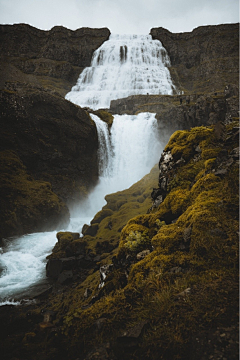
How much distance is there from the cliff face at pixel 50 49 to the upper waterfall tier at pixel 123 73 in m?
4.12

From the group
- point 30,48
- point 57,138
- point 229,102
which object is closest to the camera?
point 57,138

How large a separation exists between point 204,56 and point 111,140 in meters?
52.8

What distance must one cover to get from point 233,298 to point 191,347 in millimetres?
761

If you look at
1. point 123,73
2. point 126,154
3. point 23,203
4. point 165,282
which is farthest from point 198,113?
point 123,73

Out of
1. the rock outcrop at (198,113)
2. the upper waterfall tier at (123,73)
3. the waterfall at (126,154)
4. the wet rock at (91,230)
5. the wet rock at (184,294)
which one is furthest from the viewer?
the upper waterfall tier at (123,73)

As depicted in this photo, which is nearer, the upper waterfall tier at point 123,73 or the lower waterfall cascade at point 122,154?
the lower waterfall cascade at point 122,154

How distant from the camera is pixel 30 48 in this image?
6688 centimetres

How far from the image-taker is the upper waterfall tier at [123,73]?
48625 millimetres

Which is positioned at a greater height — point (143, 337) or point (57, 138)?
point (57, 138)

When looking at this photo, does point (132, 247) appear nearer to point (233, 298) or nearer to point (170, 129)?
point (233, 298)

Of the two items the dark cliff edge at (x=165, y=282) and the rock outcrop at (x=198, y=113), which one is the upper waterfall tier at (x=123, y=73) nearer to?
the rock outcrop at (x=198, y=113)

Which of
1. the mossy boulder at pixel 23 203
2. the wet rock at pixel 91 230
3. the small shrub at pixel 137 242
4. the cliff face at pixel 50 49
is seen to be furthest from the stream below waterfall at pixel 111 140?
the small shrub at pixel 137 242

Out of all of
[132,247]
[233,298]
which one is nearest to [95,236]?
[132,247]

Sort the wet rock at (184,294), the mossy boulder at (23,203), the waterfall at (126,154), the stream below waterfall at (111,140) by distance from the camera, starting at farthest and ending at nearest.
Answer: the waterfall at (126,154), the mossy boulder at (23,203), the stream below waterfall at (111,140), the wet rock at (184,294)
